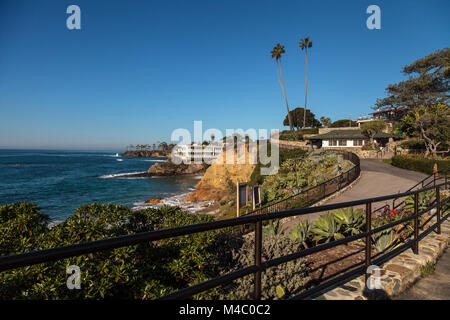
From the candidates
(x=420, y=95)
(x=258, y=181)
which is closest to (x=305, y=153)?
(x=258, y=181)

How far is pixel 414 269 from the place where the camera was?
311 centimetres

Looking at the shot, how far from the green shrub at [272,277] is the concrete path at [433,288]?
1.30 metres

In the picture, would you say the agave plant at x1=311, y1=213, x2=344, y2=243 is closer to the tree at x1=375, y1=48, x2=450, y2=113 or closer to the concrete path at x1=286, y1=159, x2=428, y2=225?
the concrete path at x1=286, y1=159, x2=428, y2=225

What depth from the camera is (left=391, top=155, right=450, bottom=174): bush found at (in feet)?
62.8

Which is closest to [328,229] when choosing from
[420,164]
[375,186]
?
[375,186]

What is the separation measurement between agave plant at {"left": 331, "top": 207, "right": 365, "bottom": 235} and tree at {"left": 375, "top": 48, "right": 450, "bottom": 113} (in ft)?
163

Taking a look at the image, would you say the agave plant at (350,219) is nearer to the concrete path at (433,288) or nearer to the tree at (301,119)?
the concrete path at (433,288)

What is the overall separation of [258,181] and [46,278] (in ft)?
78.0

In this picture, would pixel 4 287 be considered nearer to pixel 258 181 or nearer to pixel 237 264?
Result: pixel 237 264

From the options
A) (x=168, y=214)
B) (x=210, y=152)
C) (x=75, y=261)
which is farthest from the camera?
(x=210, y=152)

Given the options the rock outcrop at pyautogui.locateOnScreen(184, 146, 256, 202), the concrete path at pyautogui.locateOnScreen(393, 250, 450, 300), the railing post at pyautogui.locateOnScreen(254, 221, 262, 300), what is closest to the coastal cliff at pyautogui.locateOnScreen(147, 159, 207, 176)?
the rock outcrop at pyautogui.locateOnScreen(184, 146, 256, 202)

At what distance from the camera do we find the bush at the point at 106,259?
9.83ft

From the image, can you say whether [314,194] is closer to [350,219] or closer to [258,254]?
[350,219]
